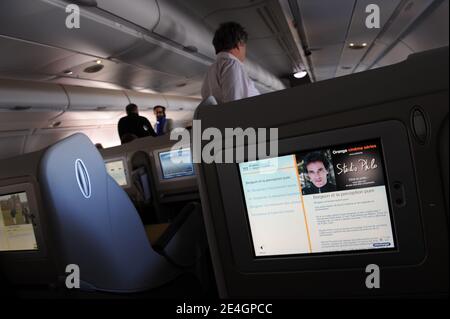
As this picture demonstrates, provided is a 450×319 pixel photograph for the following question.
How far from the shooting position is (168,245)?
2176 millimetres

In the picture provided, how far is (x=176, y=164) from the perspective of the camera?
3873 mm

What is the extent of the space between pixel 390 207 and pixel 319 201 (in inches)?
6.2

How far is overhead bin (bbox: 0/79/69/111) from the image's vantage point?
5387 mm

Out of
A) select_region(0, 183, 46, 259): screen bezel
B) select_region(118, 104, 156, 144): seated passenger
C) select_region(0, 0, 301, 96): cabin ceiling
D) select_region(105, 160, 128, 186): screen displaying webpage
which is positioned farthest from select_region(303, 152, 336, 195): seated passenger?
select_region(118, 104, 156, 144): seated passenger

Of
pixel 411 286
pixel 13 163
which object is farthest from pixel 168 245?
pixel 411 286

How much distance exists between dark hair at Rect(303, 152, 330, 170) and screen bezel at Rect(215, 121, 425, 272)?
2 centimetres

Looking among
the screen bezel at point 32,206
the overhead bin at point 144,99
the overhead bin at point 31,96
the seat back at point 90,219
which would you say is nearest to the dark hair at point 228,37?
the seat back at point 90,219

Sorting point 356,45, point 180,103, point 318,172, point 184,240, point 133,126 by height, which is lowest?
point 184,240

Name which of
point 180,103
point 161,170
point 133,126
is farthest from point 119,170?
point 180,103

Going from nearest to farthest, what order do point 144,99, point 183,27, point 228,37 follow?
point 228,37 → point 183,27 → point 144,99

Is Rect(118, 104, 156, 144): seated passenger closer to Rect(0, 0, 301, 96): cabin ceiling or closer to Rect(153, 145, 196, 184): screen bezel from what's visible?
Rect(0, 0, 301, 96): cabin ceiling

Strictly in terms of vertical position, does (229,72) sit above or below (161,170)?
above

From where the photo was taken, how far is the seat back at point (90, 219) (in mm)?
1435

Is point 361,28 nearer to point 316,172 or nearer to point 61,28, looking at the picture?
point 61,28
